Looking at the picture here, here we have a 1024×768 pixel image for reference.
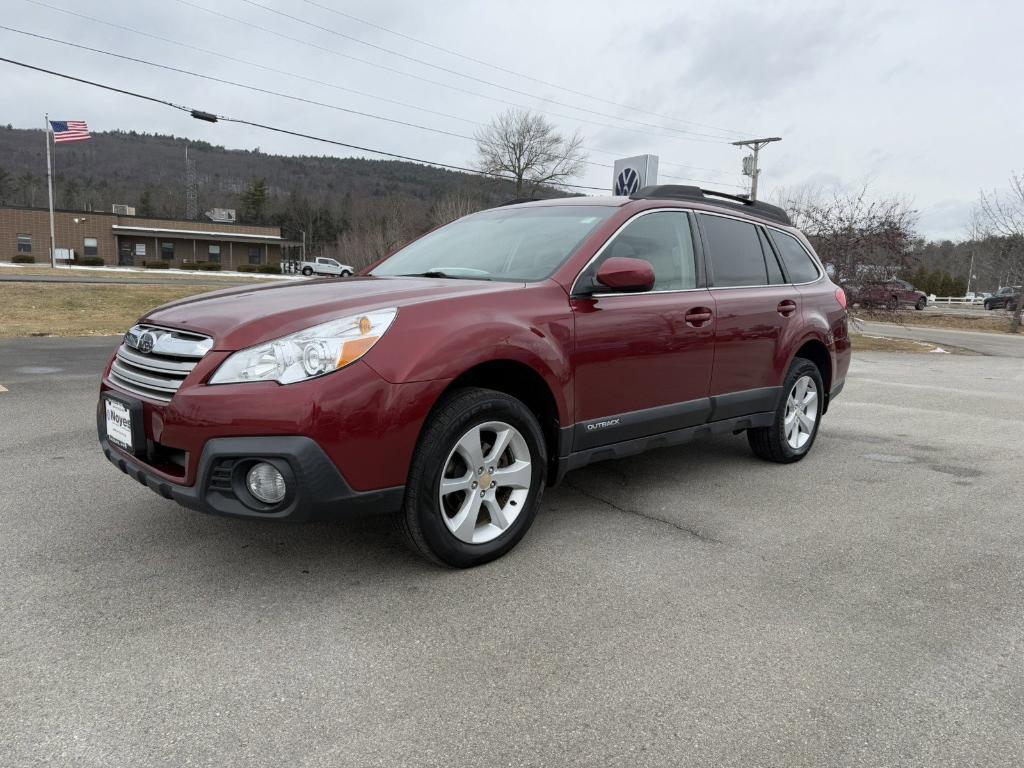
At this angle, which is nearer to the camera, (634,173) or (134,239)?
(634,173)

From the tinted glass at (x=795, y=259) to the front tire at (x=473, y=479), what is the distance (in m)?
2.82

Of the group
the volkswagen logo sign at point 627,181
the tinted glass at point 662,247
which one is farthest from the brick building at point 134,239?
the tinted glass at point 662,247

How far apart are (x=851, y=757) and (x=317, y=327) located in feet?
7.49

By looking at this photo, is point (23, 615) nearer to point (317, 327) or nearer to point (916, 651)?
point (317, 327)

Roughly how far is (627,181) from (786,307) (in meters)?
6.55

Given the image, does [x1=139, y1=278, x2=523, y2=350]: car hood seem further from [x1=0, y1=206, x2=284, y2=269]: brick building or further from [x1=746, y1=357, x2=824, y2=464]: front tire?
[x1=0, y1=206, x2=284, y2=269]: brick building

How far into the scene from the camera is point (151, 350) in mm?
3113

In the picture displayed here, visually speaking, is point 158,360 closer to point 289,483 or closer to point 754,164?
point 289,483

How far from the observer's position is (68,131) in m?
34.9

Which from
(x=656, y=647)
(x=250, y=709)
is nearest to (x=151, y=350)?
(x=250, y=709)

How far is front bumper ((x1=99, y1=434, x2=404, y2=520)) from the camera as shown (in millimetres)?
2723

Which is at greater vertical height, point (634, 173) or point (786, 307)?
point (634, 173)

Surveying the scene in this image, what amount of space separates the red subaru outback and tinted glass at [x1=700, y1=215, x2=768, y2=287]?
0.02 m

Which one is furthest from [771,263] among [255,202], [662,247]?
[255,202]
